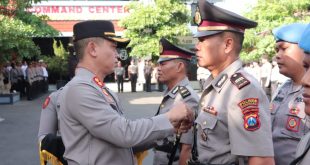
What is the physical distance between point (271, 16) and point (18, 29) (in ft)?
33.7

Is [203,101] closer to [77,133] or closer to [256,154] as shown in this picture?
[256,154]

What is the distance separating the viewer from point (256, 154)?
242 centimetres

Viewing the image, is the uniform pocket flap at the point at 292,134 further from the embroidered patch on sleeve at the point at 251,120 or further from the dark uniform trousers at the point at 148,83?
the dark uniform trousers at the point at 148,83

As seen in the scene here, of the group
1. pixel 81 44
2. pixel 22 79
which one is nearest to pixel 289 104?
pixel 81 44

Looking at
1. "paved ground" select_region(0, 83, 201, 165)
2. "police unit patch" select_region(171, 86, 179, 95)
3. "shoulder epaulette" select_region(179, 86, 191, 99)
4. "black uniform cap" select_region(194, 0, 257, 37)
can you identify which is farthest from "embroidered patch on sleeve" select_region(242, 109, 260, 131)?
→ "paved ground" select_region(0, 83, 201, 165)

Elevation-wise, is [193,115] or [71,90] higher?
[71,90]

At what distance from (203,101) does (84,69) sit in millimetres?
733

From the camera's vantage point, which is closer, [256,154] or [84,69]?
[256,154]

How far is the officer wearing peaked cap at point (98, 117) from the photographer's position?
2465mm

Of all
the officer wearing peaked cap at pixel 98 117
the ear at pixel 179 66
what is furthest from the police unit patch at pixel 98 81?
the ear at pixel 179 66

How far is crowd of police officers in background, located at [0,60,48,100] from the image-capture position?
59.2ft

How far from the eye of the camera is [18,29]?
600 inches

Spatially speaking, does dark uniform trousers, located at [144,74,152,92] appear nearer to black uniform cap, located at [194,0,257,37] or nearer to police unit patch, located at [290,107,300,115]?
police unit patch, located at [290,107,300,115]

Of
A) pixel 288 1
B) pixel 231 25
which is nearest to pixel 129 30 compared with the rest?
pixel 288 1
